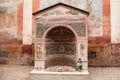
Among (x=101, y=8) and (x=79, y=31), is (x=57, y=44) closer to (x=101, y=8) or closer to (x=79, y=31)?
(x=79, y=31)

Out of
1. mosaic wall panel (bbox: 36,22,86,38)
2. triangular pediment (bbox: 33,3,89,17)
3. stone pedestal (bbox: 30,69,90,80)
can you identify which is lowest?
stone pedestal (bbox: 30,69,90,80)

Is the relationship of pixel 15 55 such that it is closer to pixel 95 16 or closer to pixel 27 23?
pixel 27 23

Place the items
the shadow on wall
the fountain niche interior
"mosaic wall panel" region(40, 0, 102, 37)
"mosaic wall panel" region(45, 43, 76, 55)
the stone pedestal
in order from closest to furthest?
the stone pedestal
the fountain niche interior
"mosaic wall panel" region(45, 43, 76, 55)
"mosaic wall panel" region(40, 0, 102, 37)
the shadow on wall

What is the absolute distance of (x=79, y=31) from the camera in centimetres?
784

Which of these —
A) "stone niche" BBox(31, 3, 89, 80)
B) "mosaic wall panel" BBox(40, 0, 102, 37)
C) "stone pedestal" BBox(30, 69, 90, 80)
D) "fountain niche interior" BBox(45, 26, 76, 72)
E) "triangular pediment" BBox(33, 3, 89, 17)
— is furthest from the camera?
"mosaic wall panel" BBox(40, 0, 102, 37)

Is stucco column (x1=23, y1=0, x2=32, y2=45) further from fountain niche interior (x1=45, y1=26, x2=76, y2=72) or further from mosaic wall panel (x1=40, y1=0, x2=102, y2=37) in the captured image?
mosaic wall panel (x1=40, y1=0, x2=102, y2=37)

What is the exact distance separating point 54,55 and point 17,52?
2.35m

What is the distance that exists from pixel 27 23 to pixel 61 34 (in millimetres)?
2351

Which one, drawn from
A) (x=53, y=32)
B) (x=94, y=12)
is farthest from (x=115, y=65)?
(x=53, y=32)

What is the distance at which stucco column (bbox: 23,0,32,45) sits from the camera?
1026 centimetres

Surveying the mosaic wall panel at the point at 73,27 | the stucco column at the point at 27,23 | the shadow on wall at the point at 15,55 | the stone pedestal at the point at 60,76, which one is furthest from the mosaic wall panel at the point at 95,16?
the stone pedestal at the point at 60,76

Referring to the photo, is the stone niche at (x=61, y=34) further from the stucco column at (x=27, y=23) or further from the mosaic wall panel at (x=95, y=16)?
the stucco column at (x=27, y=23)

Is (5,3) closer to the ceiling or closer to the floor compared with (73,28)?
closer to the ceiling

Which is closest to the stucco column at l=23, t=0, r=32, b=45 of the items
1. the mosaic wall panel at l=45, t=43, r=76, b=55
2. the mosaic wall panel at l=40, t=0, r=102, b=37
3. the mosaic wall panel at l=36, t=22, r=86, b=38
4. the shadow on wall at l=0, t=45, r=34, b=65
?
the shadow on wall at l=0, t=45, r=34, b=65
